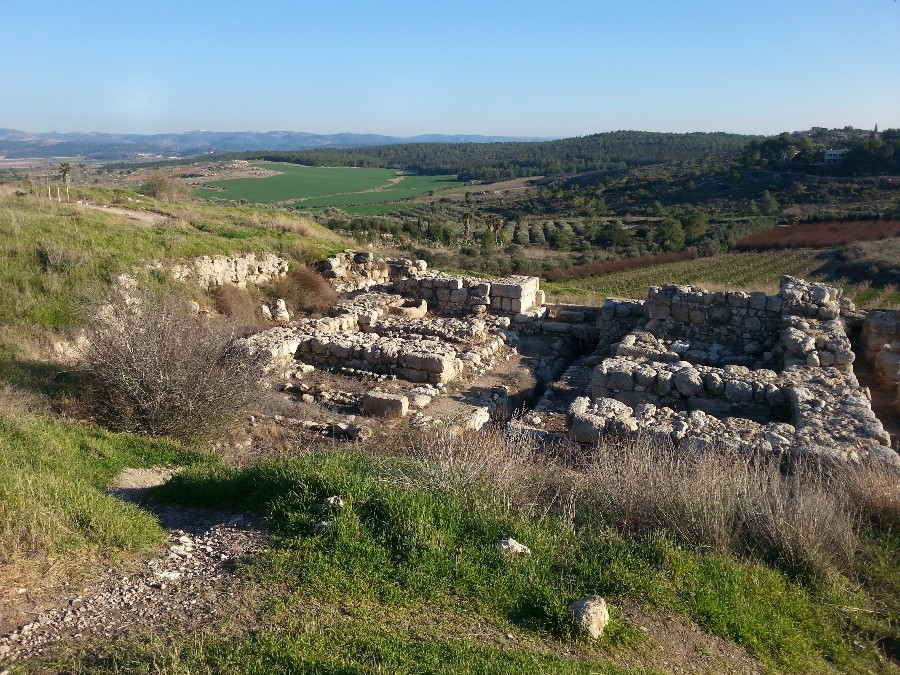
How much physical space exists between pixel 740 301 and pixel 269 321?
9786 millimetres

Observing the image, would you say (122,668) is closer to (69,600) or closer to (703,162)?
(69,600)

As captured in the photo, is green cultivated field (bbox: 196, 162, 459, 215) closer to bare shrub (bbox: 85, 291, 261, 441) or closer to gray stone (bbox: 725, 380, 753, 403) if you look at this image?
bare shrub (bbox: 85, 291, 261, 441)

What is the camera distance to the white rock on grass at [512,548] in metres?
4.05

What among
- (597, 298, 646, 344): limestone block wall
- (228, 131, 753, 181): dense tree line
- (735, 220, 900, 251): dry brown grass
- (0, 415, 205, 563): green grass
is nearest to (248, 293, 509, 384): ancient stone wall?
(597, 298, 646, 344): limestone block wall

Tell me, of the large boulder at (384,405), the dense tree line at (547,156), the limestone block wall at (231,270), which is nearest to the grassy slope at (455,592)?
the large boulder at (384,405)

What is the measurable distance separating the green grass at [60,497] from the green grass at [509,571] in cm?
94

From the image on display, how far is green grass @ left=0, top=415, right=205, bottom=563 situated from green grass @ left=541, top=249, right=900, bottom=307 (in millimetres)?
20573

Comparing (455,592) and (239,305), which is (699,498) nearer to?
(455,592)

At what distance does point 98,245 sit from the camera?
484 inches

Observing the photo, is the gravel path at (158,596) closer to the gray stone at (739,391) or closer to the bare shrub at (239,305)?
the gray stone at (739,391)

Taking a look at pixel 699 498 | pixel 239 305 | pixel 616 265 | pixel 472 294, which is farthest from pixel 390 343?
pixel 616 265

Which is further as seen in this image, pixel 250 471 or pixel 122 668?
pixel 250 471

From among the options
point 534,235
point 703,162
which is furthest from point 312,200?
point 703,162

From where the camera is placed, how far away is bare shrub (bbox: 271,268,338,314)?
14.4 meters
